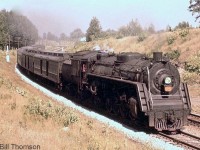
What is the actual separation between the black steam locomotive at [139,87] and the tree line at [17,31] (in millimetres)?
71869

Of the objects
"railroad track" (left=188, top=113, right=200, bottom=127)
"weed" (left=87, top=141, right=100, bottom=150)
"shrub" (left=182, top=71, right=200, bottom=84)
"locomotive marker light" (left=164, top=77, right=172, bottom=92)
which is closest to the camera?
"weed" (left=87, top=141, right=100, bottom=150)

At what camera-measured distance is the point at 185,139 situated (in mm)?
13500

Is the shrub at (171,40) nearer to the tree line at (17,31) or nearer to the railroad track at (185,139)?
the railroad track at (185,139)

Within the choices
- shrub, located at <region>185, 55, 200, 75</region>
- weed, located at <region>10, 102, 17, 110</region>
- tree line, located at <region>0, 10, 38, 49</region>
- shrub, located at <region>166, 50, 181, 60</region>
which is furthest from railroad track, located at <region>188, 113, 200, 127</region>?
tree line, located at <region>0, 10, 38, 49</region>

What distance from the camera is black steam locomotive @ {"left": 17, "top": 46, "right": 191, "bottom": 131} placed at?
46.8 feet

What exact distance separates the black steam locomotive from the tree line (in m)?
71.9

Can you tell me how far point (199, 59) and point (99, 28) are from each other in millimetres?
62717

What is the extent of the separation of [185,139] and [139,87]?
274cm

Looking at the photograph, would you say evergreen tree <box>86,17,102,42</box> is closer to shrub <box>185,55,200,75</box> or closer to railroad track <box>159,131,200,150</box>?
shrub <box>185,55,200,75</box>

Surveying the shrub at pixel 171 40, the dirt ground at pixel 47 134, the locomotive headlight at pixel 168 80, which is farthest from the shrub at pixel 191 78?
the dirt ground at pixel 47 134

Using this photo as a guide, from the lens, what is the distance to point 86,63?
2011 cm

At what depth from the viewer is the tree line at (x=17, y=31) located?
8866 centimetres

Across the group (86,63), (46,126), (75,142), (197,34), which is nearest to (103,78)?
(86,63)

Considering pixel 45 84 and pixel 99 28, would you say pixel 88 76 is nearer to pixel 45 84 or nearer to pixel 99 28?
pixel 45 84
